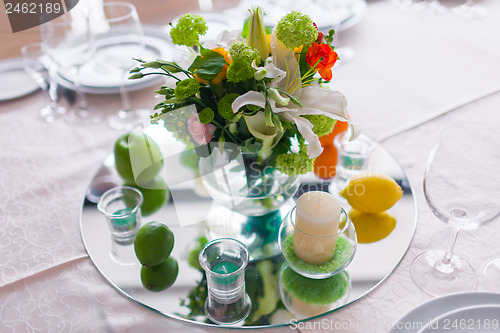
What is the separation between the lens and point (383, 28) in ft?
5.02

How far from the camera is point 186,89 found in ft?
2.29

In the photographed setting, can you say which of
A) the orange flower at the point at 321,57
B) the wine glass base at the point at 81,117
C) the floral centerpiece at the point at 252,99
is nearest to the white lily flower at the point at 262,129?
the floral centerpiece at the point at 252,99

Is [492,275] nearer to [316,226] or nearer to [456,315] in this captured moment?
[456,315]

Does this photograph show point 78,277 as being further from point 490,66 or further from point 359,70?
point 490,66

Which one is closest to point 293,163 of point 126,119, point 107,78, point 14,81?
point 126,119

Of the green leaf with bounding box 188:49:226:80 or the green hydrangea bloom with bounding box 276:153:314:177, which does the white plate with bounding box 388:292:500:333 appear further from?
the green leaf with bounding box 188:49:226:80

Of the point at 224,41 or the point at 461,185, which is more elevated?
the point at 224,41

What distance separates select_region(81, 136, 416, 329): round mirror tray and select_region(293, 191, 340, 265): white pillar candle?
0.07 meters

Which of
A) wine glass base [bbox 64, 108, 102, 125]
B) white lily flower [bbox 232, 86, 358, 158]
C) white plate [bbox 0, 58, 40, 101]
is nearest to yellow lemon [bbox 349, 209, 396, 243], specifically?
white lily flower [bbox 232, 86, 358, 158]

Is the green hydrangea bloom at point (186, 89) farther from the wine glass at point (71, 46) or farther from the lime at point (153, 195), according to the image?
the wine glass at point (71, 46)

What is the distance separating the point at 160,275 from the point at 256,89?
14.1 inches

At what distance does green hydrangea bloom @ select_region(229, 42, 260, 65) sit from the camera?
685 millimetres

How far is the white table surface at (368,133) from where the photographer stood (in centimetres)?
77

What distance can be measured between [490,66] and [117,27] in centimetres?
101
